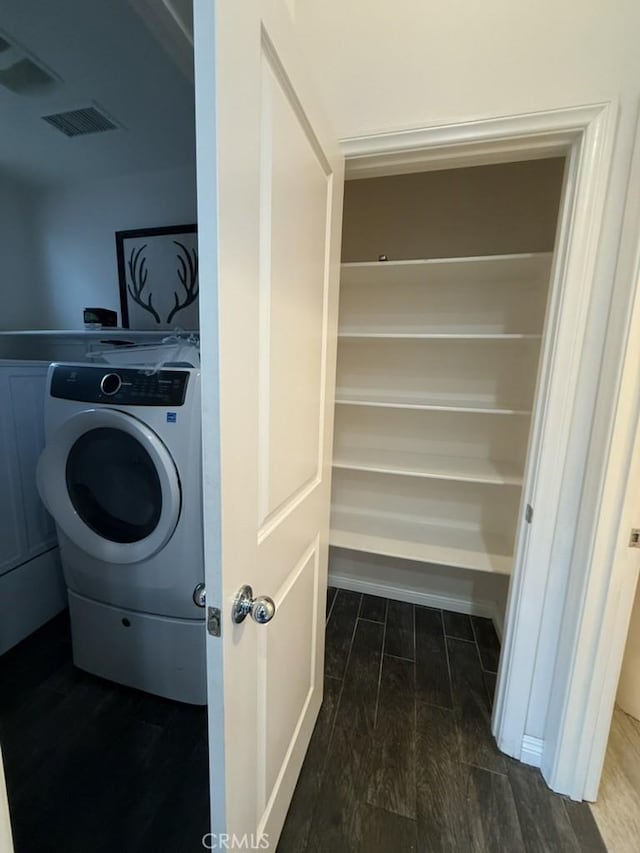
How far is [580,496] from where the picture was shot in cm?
113

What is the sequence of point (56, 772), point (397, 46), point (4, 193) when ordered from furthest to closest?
point (4, 193) → point (56, 772) → point (397, 46)

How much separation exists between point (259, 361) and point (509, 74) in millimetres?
1102

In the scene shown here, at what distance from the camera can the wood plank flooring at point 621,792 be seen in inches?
42.8

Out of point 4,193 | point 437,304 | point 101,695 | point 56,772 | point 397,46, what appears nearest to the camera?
point 397,46

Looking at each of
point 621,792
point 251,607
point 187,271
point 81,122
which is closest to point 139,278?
point 187,271

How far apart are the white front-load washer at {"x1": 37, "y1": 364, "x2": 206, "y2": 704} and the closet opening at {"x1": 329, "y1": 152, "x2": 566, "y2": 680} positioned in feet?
2.72

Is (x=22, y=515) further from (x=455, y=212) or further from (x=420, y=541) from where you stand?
(x=455, y=212)

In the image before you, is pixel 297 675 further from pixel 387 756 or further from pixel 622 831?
pixel 622 831

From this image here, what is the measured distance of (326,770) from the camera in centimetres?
123

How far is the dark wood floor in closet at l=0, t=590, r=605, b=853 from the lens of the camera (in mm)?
1070

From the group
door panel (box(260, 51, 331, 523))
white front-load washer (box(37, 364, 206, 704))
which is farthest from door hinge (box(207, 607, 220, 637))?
white front-load washer (box(37, 364, 206, 704))

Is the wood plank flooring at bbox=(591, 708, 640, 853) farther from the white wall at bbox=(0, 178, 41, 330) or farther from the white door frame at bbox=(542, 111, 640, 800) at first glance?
the white wall at bbox=(0, 178, 41, 330)

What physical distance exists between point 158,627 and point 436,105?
1946 millimetres

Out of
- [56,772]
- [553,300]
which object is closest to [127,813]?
[56,772]
